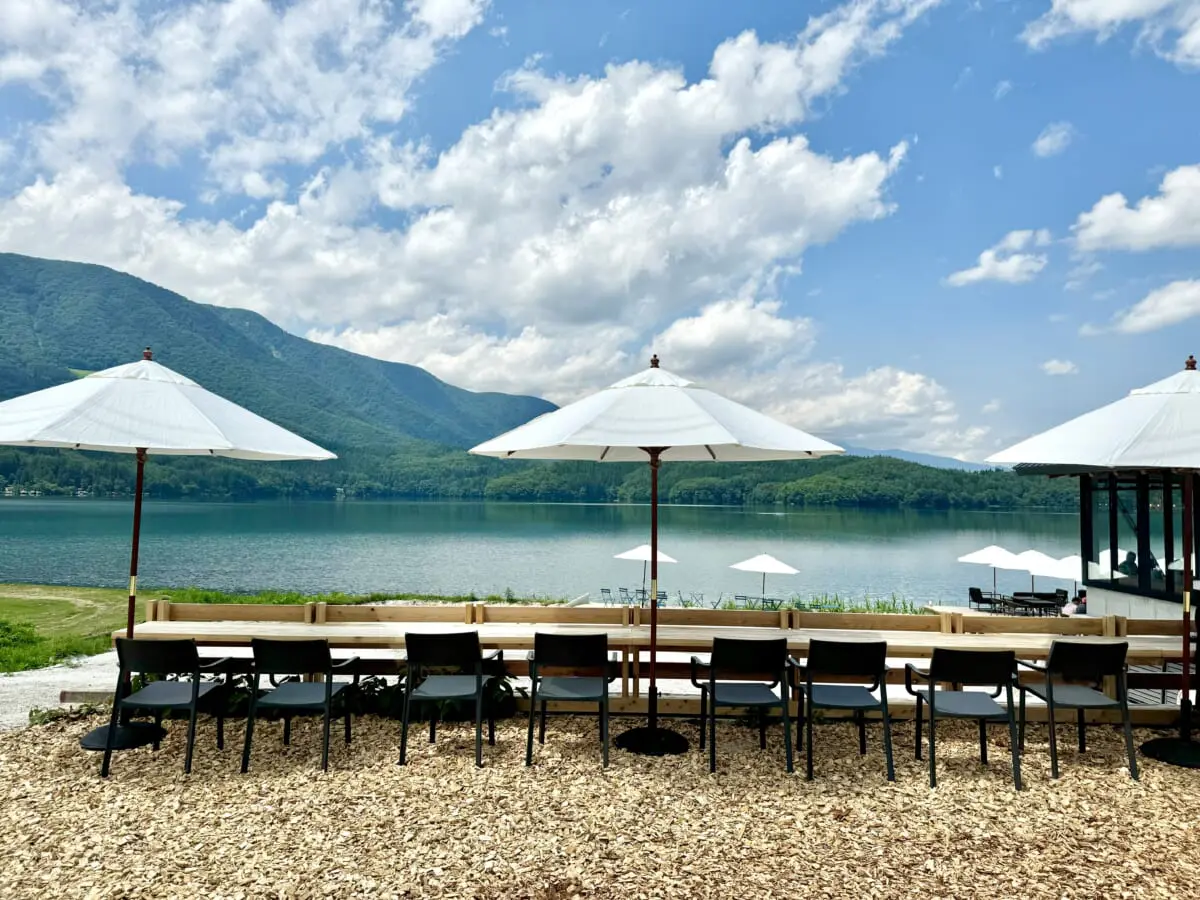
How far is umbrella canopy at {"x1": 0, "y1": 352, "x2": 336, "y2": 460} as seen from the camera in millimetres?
4742

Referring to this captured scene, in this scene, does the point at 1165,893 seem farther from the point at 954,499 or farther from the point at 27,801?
the point at 954,499

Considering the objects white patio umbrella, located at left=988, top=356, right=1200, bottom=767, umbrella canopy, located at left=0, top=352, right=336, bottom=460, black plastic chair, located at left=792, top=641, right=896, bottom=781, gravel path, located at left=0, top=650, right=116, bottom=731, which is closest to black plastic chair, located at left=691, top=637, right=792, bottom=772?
black plastic chair, located at left=792, top=641, right=896, bottom=781

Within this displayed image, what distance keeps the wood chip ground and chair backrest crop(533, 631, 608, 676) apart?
2.06 ft

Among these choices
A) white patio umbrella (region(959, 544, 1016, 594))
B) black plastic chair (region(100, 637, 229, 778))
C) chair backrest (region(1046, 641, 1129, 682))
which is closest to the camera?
black plastic chair (region(100, 637, 229, 778))

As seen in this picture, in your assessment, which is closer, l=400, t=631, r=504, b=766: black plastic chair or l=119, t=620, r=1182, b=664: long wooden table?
l=400, t=631, r=504, b=766: black plastic chair

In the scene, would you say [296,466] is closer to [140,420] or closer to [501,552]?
[501,552]

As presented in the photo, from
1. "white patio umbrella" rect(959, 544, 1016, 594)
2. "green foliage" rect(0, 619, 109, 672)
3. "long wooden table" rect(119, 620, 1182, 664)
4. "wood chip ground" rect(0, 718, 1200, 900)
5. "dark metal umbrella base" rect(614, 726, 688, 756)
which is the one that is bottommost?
"green foliage" rect(0, 619, 109, 672)

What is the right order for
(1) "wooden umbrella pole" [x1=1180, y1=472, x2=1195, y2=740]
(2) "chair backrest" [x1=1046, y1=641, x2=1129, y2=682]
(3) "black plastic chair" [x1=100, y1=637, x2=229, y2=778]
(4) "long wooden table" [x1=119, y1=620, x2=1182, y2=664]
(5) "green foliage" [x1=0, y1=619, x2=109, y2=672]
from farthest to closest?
(5) "green foliage" [x1=0, y1=619, x2=109, y2=672] < (4) "long wooden table" [x1=119, y1=620, x2=1182, y2=664] < (1) "wooden umbrella pole" [x1=1180, y1=472, x2=1195, y2=740] < (2) "chair backrest" [x1=1046, y1=641, x2=1129, y2=682] < (3) "black plastic chair" [x1=100, y1=637, x2=229, y2=778]

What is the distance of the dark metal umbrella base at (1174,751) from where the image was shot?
4727 millimetres

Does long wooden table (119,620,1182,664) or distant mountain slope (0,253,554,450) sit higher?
distant mountain slope (0,253,554,450)

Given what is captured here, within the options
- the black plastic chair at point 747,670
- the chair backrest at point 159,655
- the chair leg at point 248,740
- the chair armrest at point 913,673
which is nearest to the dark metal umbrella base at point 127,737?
the chair backrest at point 159,655

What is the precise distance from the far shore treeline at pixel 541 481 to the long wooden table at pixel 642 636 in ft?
247

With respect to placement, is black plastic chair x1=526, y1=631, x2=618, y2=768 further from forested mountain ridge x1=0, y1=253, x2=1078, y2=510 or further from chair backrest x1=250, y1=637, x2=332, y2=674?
forested mountain ridge x1=0, y1=253, x2=1078, y2=510

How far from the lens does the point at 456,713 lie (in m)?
5.43
